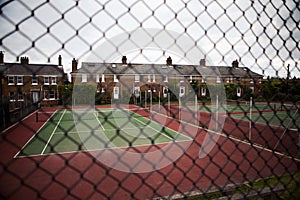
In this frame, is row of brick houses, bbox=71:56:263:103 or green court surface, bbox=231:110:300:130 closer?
row of brick houses, bbox=71:56:263:103

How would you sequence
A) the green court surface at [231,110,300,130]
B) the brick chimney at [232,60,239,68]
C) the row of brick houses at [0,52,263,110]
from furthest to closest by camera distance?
the green court surface at [231,110,300,130], the brick chimney at [232,60,239,68], the row of brick houses at [0,52,263,110]

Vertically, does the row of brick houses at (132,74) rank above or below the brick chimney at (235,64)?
below

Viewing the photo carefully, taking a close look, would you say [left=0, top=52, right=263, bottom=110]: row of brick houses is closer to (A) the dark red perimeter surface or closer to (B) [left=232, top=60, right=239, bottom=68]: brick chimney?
(B) [left=232, top=60, right=239, bottom=68]: brick chimney

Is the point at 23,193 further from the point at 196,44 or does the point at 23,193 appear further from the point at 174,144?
the point at 174,144

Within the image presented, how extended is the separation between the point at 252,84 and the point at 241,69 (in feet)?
0.48

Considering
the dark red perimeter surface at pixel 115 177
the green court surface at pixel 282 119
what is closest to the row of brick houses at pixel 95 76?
the green court surface at pixel 282 119

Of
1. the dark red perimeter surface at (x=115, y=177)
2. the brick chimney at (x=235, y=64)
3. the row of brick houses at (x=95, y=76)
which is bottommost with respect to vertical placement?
the dark red perimeter surface at (x=115, y=177)

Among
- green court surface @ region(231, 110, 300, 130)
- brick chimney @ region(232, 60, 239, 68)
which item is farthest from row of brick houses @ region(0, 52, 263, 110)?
green court surface @ region(231, 110, 300, 130)

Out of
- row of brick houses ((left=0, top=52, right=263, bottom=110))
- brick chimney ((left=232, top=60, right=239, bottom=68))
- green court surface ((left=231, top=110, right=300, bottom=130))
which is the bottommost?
green court surface ((left=231, top=110, right=300, bottom=130))

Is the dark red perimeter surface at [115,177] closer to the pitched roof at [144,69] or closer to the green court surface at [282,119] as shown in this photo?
the green court surface at [282,119]

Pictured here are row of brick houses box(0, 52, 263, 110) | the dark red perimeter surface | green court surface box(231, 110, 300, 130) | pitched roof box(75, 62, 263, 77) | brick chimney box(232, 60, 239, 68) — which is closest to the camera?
Answer: row of brick houses box(0, 52, 263, 110)

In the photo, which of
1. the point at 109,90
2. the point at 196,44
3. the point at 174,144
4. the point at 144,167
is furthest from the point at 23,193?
the point at 174,144

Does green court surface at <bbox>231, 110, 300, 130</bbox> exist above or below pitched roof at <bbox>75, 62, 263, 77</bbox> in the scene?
below

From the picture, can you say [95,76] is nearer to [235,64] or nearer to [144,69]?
[144,69]
